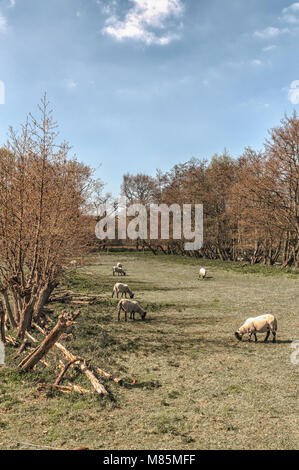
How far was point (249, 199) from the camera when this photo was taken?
38.4 m

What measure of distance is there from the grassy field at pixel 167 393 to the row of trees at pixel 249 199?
22.8m

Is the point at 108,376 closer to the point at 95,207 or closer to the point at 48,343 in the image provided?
the point at 48,343

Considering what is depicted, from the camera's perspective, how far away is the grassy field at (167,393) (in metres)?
6.20

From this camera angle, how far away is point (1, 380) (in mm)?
8883

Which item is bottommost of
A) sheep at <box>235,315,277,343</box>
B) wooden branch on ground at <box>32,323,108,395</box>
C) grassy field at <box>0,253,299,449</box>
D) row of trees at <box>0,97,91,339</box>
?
grassy field at <box>0,253,299,449</box>

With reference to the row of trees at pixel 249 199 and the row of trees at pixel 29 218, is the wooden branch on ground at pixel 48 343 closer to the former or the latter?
the row of trees at pixel 29 218

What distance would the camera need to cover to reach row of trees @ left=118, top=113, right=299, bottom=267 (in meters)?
35.2

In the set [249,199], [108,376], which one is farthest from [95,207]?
[249,199]

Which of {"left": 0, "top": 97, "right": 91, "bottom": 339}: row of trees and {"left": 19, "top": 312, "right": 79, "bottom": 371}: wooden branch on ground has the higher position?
{"left": 0, "top": 97, "right": 91, "bottom": 339}: row of trees

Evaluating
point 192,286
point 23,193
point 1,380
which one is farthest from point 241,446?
point 192,286

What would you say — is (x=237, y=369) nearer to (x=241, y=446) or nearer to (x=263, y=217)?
(x=241, y=446)

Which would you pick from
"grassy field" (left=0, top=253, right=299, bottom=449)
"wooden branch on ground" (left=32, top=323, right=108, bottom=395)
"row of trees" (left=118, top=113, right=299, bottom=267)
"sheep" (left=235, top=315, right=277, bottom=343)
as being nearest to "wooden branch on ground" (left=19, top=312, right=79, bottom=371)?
"grassy field" (left=0, top=253, right=299, bottom=449)

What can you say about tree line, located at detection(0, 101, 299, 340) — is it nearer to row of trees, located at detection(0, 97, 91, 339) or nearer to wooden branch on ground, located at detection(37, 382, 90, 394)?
row of trees, located at detection(0, 97, 91, 339)

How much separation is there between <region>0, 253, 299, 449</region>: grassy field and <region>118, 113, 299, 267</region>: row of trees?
22801 mm
